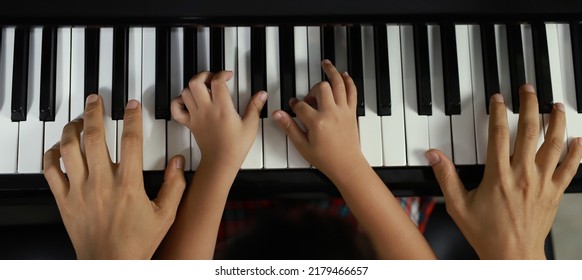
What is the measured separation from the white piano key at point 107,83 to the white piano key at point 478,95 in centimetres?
70

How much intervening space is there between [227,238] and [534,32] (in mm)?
753

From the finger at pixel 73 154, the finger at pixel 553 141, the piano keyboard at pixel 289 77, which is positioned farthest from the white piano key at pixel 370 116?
the finger at pixel 73 154

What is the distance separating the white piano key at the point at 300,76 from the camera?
35.5 inches

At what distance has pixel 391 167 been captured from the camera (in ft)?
2.98

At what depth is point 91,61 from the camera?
89cm

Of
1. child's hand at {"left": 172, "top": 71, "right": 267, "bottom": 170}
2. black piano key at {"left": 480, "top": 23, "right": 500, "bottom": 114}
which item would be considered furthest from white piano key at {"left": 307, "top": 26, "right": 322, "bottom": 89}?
black piano key at {"left": 480, "top": 23, "right": 500, "bottom": 114}

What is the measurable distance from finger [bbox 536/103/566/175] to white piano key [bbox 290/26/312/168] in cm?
46

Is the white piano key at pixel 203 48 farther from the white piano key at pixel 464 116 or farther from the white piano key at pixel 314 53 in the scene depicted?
the white piano key at pixel 464 116

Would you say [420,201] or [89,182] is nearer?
[89,182]

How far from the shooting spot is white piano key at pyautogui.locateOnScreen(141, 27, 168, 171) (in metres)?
0.89

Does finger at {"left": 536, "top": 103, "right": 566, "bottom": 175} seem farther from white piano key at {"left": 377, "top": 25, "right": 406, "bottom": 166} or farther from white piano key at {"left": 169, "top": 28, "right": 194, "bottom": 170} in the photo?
white piano key at {"left": 169, "top": 28, "right": 194, "bottom": 170}
